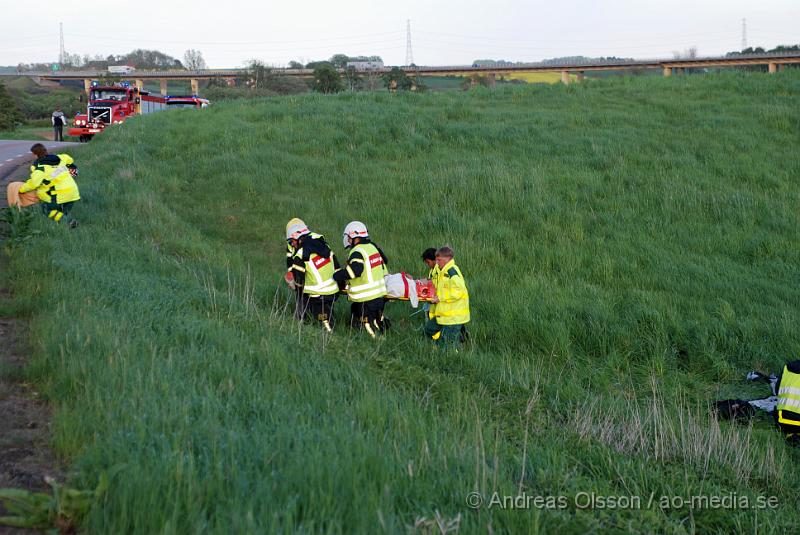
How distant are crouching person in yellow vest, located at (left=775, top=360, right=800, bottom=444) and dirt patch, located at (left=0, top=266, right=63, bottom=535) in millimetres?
7001

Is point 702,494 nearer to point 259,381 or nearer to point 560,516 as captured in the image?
point 560,516

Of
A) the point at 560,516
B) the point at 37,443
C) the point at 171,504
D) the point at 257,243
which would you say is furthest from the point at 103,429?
the point at 257,243

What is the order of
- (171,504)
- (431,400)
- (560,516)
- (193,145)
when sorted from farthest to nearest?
(193,145) < (431,400) < (560,516) < (171,504)

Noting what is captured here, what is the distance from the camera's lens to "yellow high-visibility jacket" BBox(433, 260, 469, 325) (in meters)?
9.90

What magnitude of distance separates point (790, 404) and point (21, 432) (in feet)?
23.6

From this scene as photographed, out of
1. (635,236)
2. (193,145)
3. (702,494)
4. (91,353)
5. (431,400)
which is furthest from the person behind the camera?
(193,145)

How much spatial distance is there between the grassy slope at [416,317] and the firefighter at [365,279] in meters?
0.45

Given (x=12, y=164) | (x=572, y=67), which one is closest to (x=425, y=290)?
(x=12, y=164)

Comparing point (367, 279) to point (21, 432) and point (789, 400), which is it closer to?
point (789, 400)

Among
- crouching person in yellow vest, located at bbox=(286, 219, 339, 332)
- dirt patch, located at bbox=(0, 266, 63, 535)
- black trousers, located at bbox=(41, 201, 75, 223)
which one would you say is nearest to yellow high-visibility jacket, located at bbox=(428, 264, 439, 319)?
crouching person in yellow vest, located at bbox=(286, 219, 339, 332)

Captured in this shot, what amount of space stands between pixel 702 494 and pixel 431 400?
2465 millimetres

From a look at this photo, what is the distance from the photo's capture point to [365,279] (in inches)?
400

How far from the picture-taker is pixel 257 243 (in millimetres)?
15141

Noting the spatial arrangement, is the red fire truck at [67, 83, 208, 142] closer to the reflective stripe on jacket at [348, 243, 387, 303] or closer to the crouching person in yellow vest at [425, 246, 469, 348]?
the reflective stripe on jacket at [348, 243, 387, 303]
